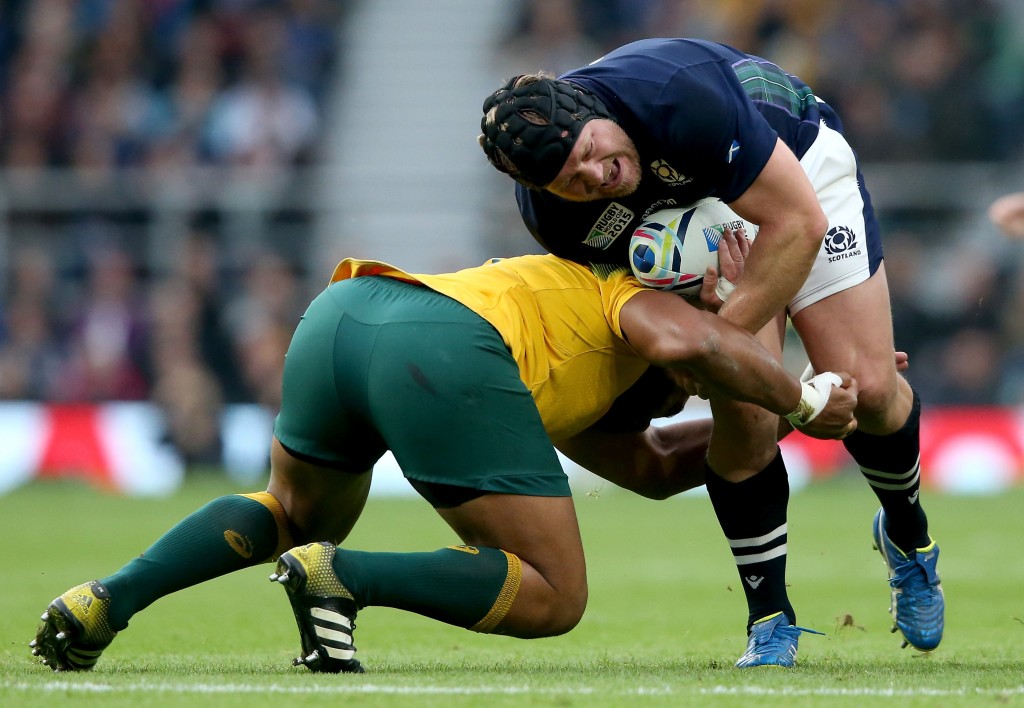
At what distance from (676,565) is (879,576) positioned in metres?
1.14

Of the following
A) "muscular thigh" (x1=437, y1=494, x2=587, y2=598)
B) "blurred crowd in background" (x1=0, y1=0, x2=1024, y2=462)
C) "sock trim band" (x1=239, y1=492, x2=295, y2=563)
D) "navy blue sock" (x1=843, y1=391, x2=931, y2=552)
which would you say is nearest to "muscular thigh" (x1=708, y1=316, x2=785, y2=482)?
"navy blue sock" (x1=843, y1=391, x2=931, y2=552)

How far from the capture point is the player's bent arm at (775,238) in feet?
14.9

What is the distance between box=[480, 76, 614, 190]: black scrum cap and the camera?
436cm

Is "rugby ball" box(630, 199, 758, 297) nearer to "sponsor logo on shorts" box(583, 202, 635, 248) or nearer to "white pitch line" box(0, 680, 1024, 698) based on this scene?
"sponsor logo on shorts" box(583, 202, 635, 248)

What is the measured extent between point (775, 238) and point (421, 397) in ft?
3.85

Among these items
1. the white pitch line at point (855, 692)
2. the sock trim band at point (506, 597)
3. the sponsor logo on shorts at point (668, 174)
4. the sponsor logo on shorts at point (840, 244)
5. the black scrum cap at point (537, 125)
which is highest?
the black scrum cap at point (537, 125)

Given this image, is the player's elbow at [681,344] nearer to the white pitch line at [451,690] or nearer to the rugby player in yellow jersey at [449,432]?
the rugby player in yellow jersey at [449,432]

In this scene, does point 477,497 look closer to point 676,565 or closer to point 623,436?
point 623,436

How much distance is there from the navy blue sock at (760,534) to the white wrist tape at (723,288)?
0.61m

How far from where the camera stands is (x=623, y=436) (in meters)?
5.29

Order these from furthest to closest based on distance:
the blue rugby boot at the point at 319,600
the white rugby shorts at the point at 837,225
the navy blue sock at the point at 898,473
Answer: the navy blue sock at the point at 898,473 → the white rugby shorts at the point at 837,225 → the blue rugby boot at the point at 319,600

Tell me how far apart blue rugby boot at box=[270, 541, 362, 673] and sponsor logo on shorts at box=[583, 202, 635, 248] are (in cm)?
134

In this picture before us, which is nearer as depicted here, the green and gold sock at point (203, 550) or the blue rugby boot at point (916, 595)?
the green and gold sock at point (203, 550)

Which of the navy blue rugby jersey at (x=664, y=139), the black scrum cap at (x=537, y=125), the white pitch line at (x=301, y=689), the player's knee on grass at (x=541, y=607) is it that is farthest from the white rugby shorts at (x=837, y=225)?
the white pitch line at (x=301, y=689)
